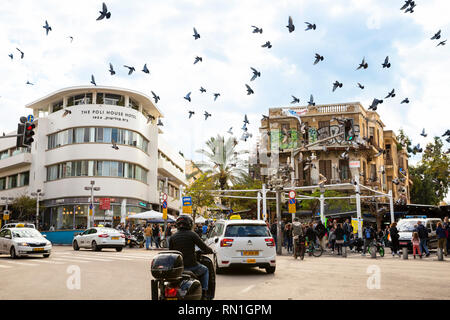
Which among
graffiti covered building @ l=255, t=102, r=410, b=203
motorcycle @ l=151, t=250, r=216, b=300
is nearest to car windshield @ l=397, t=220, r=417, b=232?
graffiti covered building @ l=255, t=102, r=410, b=203

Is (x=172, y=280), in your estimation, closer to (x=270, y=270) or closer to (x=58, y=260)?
(x=270, y=270)

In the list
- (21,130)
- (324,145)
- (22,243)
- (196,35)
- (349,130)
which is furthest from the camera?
(324,145)

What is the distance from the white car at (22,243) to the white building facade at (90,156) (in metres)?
22.1

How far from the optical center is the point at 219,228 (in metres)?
14.5

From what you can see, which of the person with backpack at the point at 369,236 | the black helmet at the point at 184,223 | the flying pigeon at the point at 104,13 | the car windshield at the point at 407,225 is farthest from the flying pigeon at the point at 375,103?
the black helmet at the point at 184,223

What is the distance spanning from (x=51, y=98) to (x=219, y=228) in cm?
4192

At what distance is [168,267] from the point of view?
574cm

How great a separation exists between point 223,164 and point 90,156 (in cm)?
1361

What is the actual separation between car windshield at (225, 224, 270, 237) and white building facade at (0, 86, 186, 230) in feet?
104

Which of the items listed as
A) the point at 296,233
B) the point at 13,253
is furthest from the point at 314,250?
the point at 13,253

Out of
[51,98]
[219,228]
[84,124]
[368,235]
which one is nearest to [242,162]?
[84,124]

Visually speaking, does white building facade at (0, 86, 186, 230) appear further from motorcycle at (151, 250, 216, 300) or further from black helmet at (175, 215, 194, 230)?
motorcycle at (151, 250, 216, 300)

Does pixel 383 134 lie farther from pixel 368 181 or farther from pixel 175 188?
pixel 175 188

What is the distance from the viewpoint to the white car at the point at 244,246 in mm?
13414
